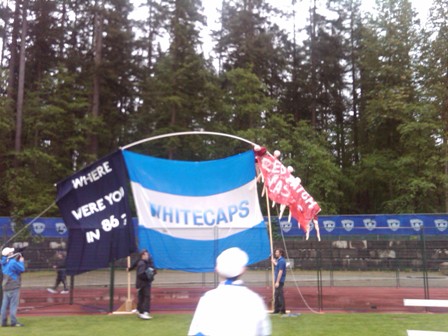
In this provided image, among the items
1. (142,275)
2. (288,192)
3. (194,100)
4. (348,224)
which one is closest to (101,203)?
(142,275)

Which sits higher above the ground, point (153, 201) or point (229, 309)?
point (153, 201)

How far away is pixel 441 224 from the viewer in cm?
2652

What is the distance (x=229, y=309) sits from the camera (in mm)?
3471

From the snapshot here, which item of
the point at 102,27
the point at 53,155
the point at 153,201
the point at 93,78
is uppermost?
the point at 102,27

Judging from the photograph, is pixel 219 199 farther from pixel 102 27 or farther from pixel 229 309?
pixel 102 27

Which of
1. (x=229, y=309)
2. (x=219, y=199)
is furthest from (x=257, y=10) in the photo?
(x=229, y=309)

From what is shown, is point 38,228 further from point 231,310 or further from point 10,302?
point 231,310

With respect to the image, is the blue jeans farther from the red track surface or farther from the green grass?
the red track surface

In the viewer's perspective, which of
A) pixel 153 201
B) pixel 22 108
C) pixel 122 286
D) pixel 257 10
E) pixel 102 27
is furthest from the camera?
pixel 257 10

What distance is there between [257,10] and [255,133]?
1784 cm

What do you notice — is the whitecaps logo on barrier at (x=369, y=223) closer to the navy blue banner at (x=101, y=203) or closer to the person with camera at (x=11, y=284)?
the navy blue banner at (x=101, y=203)

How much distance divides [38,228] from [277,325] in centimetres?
1762

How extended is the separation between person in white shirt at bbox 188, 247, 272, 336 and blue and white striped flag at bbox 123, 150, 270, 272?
10932 mm

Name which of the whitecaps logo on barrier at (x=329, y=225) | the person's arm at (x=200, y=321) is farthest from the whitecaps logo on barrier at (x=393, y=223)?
the person's arm at (x=200, y=321)
